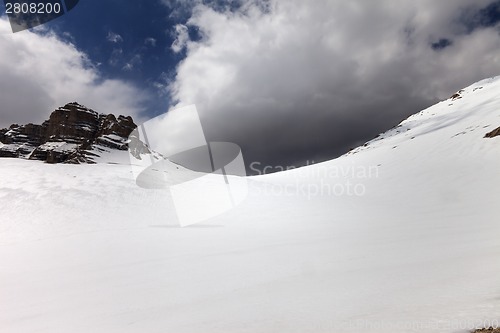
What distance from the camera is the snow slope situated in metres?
5.72

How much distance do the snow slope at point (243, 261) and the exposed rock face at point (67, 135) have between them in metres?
54.2

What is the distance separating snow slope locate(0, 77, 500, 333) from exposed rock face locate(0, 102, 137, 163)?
5418 centimetres

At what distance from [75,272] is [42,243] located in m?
5.24

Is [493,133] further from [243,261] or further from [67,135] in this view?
[67,135]

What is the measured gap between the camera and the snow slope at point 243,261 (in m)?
5.72

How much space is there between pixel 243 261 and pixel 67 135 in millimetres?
106087

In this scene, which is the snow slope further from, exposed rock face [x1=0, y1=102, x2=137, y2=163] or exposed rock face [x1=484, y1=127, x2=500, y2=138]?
exposed rock face [x1=0, y1=102, x2=137, y2=163]

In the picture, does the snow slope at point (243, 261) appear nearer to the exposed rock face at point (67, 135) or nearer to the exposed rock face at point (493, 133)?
the exposed rock face at point (493, 133)

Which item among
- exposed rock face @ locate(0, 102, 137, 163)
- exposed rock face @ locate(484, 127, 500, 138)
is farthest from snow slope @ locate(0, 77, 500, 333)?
exposed rock face @ locate(0, 102, 137, 163)

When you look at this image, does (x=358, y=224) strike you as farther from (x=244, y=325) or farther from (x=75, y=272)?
(x=75, y=272)

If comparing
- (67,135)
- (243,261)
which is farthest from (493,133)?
(67,135)

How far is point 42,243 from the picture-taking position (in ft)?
43.5

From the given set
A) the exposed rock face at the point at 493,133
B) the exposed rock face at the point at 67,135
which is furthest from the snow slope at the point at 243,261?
the exposed rock face at the point at 67,135

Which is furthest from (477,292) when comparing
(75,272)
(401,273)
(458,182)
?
(458,182)
